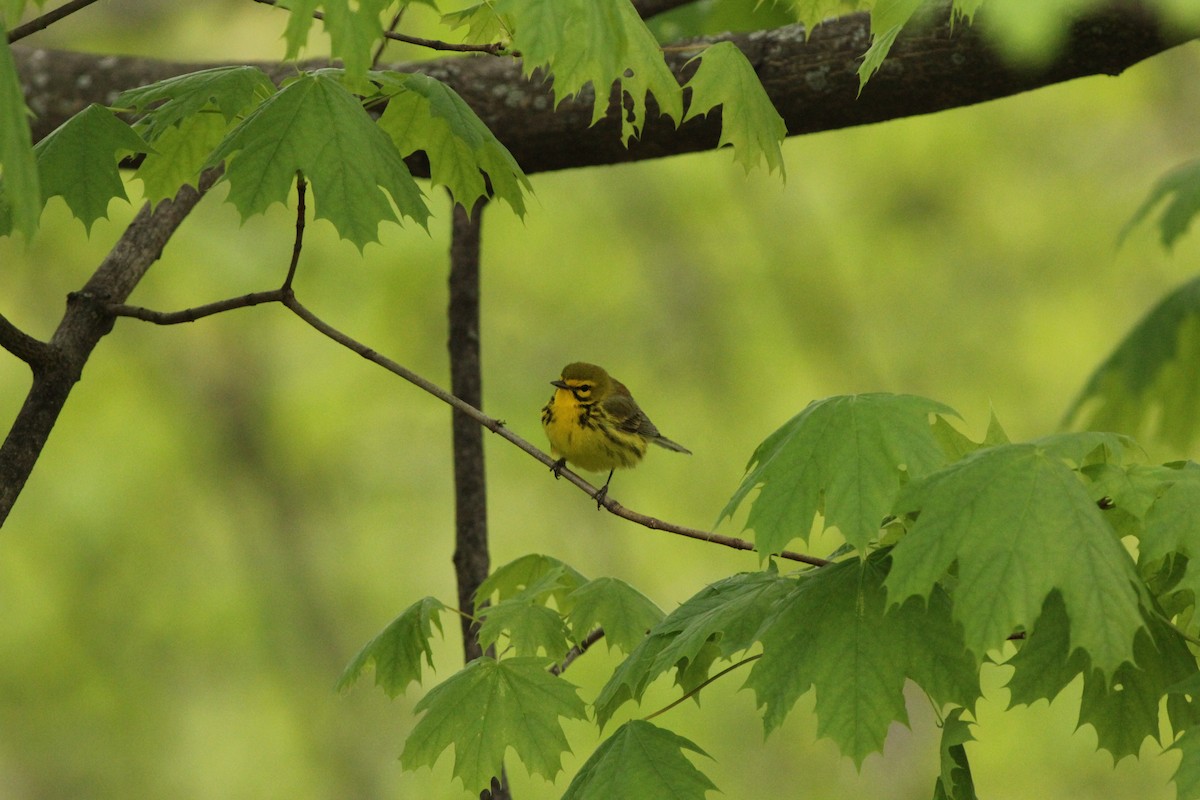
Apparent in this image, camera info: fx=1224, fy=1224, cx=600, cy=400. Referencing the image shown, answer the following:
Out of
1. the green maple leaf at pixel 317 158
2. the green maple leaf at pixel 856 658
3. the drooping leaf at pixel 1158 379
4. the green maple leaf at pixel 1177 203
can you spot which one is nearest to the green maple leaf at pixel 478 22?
the green maple leaf at pixel 317 158

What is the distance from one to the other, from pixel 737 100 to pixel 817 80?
654mm

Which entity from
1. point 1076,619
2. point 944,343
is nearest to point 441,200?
point 944,343

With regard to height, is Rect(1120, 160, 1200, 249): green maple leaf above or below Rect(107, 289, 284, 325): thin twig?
above

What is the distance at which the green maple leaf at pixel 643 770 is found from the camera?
1.79m

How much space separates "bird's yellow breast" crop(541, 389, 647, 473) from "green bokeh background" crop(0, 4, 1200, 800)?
6.24 meters

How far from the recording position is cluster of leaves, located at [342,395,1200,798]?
1514 millimetres

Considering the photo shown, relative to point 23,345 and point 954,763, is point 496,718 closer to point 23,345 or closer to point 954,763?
point 954,763

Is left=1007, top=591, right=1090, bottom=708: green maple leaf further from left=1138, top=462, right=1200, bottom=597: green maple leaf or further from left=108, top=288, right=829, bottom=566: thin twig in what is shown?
left=108, top=288, right=829, bottom=566: thin twig

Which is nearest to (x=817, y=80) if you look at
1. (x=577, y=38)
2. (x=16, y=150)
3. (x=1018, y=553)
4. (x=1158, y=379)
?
(x=577, y=38)

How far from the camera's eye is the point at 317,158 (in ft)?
6.12

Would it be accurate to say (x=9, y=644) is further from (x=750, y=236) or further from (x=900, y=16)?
(x=900, y=16)

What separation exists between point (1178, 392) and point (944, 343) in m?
5.05

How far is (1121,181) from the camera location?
445 inches

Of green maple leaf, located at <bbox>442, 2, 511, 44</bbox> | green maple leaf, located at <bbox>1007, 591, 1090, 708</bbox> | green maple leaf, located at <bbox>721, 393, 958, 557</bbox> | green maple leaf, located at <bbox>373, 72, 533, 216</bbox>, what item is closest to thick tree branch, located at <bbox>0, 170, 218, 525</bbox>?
green maple leaf, located at <bbox>373, 72, 533, 216</bbox>
